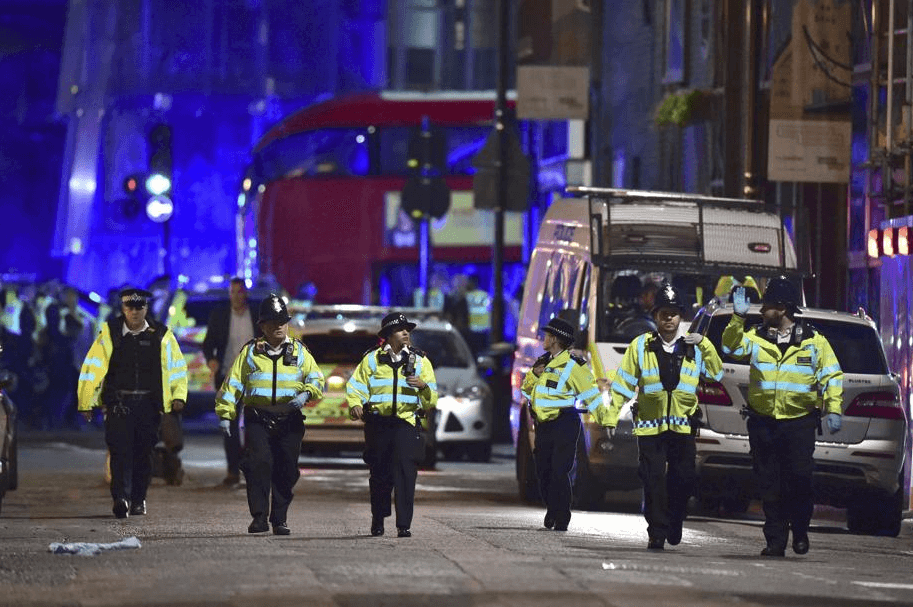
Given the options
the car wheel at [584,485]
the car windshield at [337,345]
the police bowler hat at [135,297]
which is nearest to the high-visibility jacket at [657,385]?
the car wheel at [584,485]

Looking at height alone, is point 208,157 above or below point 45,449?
above

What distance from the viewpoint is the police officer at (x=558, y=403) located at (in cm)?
1769

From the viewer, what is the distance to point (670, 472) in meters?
16.5

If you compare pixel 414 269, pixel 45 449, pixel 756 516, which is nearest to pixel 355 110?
pixel 414 269

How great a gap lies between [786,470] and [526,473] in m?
5.20

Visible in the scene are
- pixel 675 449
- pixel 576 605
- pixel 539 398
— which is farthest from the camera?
pixel 539 398

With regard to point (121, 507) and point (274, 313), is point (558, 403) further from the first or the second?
point (121, 507)

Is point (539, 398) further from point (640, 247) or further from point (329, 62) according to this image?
point (329, 62)

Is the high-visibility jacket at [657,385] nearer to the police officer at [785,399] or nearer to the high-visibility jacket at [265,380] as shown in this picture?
the police officer at [785,399]

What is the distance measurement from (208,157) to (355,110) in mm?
16005

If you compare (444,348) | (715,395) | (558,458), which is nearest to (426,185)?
(444,348)

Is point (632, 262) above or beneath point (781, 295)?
above

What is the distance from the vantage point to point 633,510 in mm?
20797

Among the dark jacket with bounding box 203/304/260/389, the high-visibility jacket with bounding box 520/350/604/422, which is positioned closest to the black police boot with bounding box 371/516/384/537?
the high-visibility jacket with bounding box 520/350/604/422
